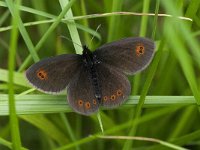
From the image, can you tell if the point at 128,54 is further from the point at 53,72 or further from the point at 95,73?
the point at 53,72

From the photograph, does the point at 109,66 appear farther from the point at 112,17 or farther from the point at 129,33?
the point at 129,33

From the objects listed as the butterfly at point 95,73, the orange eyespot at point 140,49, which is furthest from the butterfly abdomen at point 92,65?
the orange eyespot at point 140,49

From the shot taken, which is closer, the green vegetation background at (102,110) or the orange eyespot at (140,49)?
the green vegetation background at (102,110)

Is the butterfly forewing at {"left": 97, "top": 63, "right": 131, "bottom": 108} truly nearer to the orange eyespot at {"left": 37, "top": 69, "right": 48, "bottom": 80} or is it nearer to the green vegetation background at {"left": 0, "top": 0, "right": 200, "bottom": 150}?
the green vegetation background at {"left": 0, "top": 0, "right": 200, "bottom": 150}

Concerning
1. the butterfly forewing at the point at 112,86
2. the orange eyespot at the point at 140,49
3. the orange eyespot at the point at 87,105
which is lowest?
the orange eyespot at the point at 87,105

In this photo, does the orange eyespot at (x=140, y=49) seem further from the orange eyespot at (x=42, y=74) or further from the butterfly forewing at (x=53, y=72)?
the orange eyespot at (x=42, y=74)

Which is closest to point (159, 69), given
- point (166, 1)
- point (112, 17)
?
point (112, 17)

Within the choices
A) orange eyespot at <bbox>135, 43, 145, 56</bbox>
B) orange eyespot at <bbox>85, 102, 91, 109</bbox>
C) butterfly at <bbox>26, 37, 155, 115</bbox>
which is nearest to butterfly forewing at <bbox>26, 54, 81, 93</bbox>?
butterfly at <bbox>26, 37, 155, 115</bbox>
